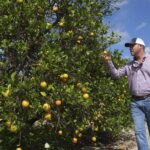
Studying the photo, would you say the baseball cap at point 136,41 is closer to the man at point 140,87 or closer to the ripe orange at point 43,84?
the man at point 140,87

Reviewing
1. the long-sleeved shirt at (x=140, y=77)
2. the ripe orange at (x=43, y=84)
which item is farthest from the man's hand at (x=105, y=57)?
the ripe orange at (x=43, y=84)

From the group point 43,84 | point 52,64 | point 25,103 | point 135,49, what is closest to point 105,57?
point 135,49

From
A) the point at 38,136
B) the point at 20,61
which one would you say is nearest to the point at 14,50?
the point at 20,61

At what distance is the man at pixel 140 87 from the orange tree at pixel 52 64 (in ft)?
2.47

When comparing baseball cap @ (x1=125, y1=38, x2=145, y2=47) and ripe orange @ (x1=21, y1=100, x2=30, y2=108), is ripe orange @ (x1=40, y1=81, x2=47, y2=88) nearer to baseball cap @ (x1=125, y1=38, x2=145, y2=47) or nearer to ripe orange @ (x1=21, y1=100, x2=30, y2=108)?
ripe orange @ (x1=21, y1=100, x2=30, y2=108)

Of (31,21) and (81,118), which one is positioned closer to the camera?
(31,21)

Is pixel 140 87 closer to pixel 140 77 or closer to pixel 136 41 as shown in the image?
pixel 140 77

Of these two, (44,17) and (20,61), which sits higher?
(44,17)

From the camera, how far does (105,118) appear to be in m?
8.93

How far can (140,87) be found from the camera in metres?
6.26

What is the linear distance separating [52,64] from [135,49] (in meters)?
1.33

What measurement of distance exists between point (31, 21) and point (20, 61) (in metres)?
0.72

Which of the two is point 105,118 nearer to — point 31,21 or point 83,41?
point 83,41

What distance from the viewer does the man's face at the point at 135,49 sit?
6316 mm
